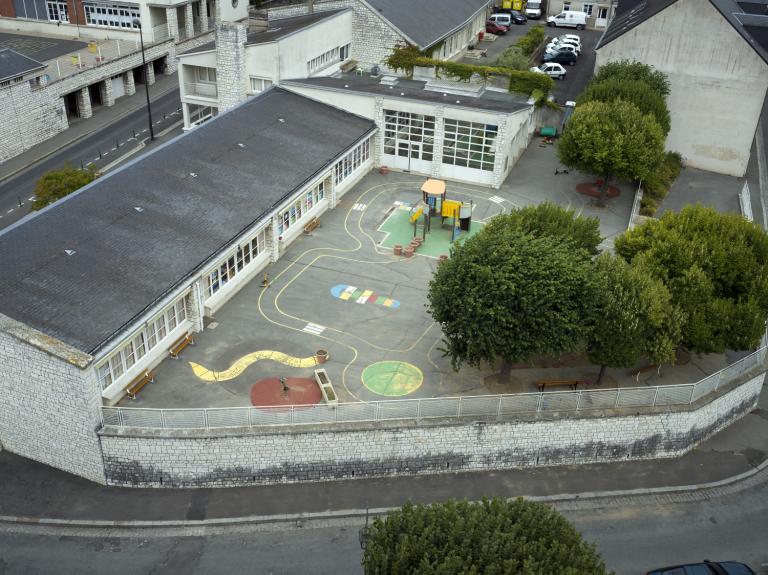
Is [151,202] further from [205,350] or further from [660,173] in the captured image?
[660,173]

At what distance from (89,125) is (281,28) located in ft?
50.7

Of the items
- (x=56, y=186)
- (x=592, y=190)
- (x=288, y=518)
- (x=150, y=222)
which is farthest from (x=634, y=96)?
(x=288, y=518)

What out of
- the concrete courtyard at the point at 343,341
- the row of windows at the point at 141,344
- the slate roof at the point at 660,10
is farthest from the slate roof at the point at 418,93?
the row of windows at the point at 141,344

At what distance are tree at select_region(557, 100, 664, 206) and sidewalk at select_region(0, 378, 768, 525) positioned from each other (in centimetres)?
1779

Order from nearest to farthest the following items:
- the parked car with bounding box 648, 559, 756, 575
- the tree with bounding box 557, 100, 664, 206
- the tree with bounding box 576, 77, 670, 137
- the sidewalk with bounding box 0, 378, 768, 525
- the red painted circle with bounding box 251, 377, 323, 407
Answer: the parked car with bounding box 648, 559, 756, 575, the sidewalk with bounding box 0, 378, 768, 525, the red painted circle with bounding box 251, 377, 323, 407, the tree with bounding box 557, 100, 664, 206, the tree with bounding box 576, 77, 670, 137

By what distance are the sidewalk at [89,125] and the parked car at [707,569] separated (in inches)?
1670

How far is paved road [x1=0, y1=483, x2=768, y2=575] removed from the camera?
23844mm

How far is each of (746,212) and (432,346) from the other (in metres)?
22.8

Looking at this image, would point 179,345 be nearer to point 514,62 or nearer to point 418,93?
point 418,93

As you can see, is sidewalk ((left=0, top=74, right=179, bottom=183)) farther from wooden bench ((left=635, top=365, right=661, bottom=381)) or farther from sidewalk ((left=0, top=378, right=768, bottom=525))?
wooden bench ((left=635, top=365, right=661, bottom=381))

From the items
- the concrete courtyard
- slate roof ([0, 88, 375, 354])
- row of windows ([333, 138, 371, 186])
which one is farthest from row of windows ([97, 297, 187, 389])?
row of windows ([333, 138, 371, 186])

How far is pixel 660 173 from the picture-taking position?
4725 centimetres

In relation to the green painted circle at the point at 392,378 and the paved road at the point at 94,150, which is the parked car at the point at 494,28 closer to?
the paved road at the point at 94,150

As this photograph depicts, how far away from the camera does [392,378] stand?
2927 cm
